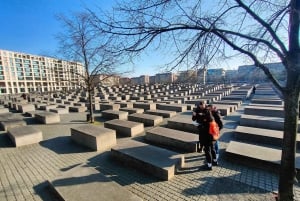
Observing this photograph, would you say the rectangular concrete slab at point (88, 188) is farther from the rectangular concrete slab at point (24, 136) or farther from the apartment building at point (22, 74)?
the apartment building at point (22, 74)

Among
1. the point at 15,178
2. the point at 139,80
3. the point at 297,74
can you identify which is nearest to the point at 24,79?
the point at 139,80

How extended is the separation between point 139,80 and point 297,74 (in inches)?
4557

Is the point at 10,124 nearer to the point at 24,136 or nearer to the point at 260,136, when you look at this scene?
the point at 24,136

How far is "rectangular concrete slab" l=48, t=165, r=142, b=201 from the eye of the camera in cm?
338

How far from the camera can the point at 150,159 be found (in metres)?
4.96

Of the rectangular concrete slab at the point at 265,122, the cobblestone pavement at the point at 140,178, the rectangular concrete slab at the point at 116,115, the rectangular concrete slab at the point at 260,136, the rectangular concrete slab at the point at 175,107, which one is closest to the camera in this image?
the cobblestone pavement at the point at 140,178

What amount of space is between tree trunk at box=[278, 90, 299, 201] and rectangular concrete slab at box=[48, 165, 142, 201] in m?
2.69

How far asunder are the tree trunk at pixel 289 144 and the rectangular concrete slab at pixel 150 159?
8.04 ft

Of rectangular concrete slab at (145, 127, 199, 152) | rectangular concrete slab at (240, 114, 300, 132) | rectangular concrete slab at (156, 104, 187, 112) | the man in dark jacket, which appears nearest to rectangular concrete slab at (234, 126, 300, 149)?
rectangular concrete slab at (240, 114, 300, 132)

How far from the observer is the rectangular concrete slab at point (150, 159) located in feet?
15.0

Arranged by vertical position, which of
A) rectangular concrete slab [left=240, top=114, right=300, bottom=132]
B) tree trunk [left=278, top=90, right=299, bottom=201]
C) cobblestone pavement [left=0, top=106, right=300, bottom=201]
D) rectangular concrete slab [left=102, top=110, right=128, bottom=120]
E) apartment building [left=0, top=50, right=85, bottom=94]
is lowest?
cobblestone pavement [left=0, top=106, right=300, bottom=201]

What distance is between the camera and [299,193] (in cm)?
384

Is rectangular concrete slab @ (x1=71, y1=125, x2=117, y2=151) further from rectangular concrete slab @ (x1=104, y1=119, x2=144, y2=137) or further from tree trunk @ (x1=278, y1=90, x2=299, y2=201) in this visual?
tree trunk @ (x1=278, y1=90, x2=299, y2=201)

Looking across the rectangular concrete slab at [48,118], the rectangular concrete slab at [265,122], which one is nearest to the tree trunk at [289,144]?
the rectangular concrete slab at [265,122]
